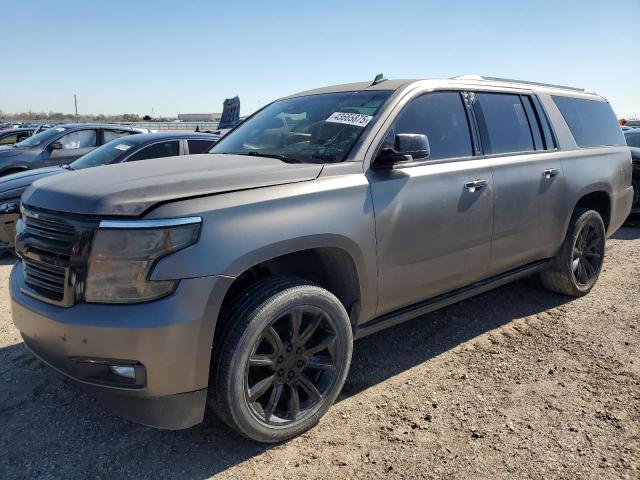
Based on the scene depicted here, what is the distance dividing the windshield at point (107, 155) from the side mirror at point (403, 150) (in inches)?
176

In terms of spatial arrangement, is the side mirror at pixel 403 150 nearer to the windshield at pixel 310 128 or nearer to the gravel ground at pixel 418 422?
the windshield at pixel 310 128

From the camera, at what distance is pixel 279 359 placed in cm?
265

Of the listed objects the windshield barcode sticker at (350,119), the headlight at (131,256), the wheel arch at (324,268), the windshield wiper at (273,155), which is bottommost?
the wheel arch at (324,268)

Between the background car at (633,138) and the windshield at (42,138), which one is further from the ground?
the background car at (633,138)

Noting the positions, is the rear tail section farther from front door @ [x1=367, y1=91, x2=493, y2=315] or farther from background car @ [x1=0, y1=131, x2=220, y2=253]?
front door @ [x1=367, y1=91, x2=493, y2=315]

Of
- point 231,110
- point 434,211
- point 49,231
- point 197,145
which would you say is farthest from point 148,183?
point 231,110

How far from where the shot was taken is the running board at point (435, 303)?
3.14 m

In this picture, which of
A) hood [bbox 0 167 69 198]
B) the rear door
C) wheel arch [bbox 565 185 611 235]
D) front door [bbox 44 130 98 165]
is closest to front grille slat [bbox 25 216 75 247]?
the rear door

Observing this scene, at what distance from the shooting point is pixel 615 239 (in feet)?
24.9

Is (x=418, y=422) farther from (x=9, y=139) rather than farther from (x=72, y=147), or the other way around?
(x=9, y=139)

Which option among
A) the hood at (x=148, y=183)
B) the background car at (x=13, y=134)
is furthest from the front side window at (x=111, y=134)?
the hood at (x=148, y=183)

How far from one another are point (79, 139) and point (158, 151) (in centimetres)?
357

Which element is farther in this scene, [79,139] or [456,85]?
[79,139]

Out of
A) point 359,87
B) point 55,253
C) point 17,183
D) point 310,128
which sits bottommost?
point 17,183
